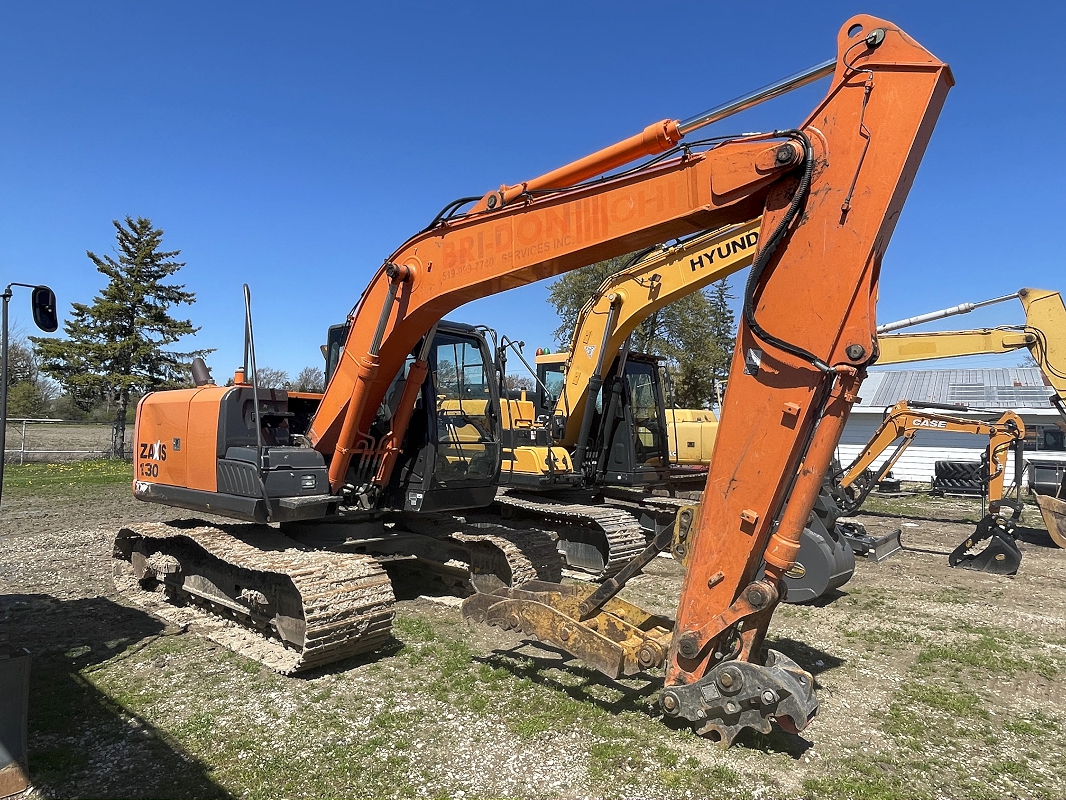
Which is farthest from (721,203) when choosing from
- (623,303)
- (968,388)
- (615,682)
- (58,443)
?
(58,443)

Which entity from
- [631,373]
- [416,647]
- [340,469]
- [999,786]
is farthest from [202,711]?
[631,373]

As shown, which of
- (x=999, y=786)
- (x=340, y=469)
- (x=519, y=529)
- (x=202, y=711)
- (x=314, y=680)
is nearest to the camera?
(x=999, y=786)

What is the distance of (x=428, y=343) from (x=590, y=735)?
3673 mm

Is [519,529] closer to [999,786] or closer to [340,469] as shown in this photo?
[340,469]

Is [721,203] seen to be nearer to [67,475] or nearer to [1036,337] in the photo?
[1036,337]

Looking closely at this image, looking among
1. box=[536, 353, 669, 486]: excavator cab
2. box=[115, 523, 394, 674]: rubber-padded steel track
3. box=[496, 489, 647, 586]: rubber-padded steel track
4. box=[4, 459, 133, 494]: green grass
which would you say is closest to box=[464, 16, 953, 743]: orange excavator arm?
box=[115, 523, 394, 674]: rubber-padded steel track

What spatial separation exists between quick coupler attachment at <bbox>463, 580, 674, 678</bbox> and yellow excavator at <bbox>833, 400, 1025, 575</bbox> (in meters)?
7.23

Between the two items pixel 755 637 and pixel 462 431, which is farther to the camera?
pixel 462 431

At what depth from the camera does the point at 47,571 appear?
336 inches

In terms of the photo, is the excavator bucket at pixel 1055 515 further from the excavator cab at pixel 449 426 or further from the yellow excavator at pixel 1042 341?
the excavator cab at pixel 449 426

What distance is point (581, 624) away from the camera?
4551 mm

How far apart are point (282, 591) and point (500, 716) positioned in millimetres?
2211

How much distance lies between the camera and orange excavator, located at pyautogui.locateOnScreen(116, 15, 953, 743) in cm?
362

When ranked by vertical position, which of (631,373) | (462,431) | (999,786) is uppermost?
(631,373)
